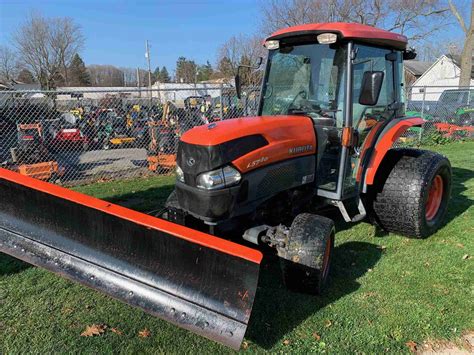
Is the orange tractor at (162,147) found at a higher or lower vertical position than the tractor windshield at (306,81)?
lower

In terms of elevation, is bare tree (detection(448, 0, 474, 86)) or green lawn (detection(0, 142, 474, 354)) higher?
bare tree (detection(448, 0, 474, 86))

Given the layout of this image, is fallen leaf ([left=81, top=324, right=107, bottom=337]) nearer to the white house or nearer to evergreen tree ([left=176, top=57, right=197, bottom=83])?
the white house

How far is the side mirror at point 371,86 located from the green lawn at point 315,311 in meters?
1.67

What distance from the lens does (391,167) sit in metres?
4.73

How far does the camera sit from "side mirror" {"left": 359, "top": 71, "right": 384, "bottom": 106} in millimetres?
3512

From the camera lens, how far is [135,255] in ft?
10.5

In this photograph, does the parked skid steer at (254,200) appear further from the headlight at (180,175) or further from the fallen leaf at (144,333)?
the fallen leaf at (144,333)

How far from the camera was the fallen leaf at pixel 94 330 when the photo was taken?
2.98 m

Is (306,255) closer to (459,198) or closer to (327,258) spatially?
(327,258)

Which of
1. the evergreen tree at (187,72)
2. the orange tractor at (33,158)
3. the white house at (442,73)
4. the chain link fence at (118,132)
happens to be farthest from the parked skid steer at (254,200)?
the evergreen tree at (187,72)

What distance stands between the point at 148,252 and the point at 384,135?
284 centimetres

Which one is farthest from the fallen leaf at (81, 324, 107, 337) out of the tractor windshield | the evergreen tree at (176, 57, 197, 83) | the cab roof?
the evergreen tree at (176, 57, 197, 83)

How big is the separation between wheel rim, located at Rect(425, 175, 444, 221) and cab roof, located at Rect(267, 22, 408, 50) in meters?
1.84

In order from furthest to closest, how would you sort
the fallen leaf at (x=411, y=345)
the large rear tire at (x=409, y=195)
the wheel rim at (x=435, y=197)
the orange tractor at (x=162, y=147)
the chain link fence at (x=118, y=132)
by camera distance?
1. the orange tractor at (x=162, y=147)
2. the chain link fence at (x=118, y=132)
3. the wheel rim at (x=435, y=197)
4. the large rear tire at (x=409, y=195)
5. the fallen leaf at (x=411, y=345)
